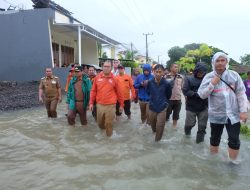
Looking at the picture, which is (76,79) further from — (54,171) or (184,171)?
(184,171)

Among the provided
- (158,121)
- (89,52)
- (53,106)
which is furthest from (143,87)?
(89,52)

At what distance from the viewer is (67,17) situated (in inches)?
949

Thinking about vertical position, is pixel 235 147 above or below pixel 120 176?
above

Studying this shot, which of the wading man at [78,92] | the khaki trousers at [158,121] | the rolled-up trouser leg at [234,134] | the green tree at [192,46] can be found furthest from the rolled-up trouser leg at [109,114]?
the green tree at [192,46]

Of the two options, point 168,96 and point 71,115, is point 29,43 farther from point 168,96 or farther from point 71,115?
point 168,96

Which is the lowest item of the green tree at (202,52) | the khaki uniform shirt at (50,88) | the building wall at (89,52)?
the khaki uniform shirt at (50,88)

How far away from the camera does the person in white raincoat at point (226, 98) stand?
5.44 metres

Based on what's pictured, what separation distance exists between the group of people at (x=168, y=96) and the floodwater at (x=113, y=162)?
375 millimetres

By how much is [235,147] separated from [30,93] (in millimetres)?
13843

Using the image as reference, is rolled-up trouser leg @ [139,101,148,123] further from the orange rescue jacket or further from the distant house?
the distant house

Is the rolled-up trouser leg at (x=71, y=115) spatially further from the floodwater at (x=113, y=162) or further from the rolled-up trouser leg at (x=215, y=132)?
the rolled-up trouser leg at (x=215, y=132)

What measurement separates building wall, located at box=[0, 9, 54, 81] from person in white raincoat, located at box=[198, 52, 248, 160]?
16538 millimetres

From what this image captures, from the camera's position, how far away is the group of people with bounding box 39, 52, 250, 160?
5.51m

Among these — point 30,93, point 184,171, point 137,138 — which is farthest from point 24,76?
point 184,171
